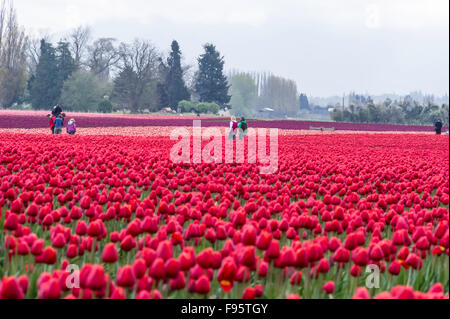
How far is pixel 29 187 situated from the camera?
20.2 ft

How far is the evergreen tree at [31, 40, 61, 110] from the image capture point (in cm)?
6956

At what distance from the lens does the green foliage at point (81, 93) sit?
65750mm

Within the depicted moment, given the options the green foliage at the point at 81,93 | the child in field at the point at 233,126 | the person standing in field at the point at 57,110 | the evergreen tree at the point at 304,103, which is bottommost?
the child in field at the point at 233,126

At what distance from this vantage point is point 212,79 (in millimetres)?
84188

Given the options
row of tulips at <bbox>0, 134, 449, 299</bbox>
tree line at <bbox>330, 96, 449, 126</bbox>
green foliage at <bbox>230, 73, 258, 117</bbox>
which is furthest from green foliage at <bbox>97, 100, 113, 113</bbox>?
row of tulips at <bbox>0, 134, 449, 299</bbox>

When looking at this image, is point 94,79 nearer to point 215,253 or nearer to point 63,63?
point 63,63

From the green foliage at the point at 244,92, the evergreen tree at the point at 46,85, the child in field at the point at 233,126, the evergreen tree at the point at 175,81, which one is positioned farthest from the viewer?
the green foliage at the point at 244,92

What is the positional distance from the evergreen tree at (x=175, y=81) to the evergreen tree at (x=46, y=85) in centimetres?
1492

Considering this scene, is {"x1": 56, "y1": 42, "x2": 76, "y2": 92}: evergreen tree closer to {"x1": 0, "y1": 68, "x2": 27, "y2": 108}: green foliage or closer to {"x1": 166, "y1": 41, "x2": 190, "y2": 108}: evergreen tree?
{"x1": 0, "y1": 68, "x2": 27, "y2": 108}: green foliage

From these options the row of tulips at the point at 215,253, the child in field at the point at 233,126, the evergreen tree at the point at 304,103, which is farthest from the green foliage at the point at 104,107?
the evergreen tree at the point at 304,103

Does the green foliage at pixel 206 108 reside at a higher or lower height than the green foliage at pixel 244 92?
lower

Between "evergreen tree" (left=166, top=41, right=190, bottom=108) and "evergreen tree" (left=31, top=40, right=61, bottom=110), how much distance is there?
14.9 metres

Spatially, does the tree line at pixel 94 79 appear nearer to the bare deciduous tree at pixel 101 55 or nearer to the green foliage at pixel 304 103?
the bare deciduous tree at pixel 101 55

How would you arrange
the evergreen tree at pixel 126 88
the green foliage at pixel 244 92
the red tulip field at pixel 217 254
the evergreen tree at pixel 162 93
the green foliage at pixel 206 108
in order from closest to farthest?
the red tulip field at pixel 217 254 → the evergreen tree at pixel 126 88 → the green foliage at pixel 206 108 → the evergreen tree at pixel 162 93 → the green foliage at pixel 244 92
